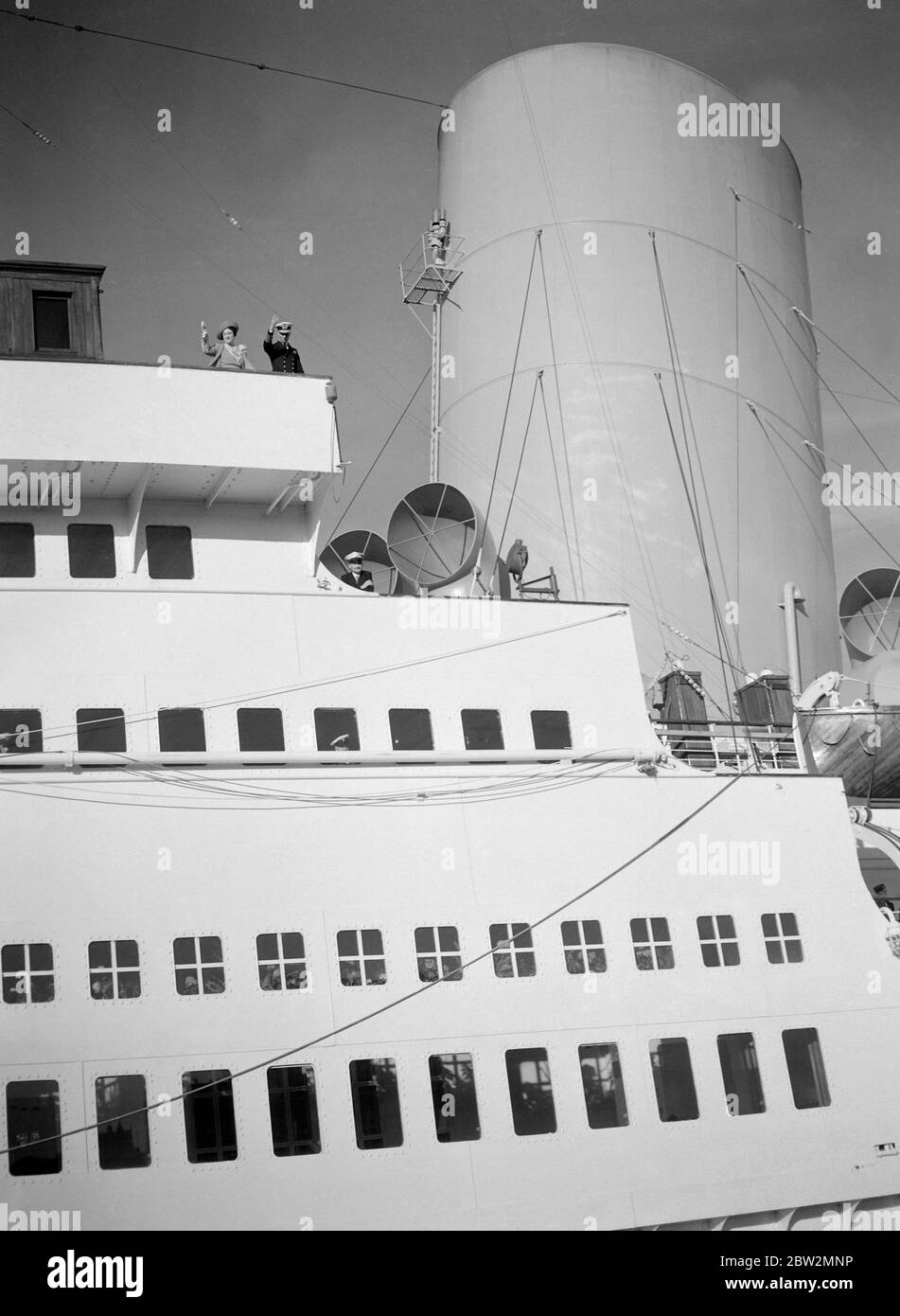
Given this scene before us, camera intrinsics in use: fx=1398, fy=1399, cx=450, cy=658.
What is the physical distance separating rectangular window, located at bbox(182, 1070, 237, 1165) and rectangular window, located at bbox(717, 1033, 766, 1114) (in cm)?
532

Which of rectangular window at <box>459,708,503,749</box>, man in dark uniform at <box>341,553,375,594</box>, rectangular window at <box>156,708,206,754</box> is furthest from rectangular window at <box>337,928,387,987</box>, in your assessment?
man in dark uniform at <box>341,553,375,594</box>

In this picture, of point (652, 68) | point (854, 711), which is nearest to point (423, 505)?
point (854, 711)

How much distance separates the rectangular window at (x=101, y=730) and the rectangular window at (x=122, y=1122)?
333 cm

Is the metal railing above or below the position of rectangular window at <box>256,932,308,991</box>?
above

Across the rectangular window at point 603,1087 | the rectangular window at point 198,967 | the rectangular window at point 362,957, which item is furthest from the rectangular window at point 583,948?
the rectangular window at point 198,967

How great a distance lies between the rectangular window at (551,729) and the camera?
53.0ft

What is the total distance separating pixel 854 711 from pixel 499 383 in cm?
998

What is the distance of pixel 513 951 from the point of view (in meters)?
14.6

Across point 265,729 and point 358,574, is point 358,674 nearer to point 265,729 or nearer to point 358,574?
point 265,729

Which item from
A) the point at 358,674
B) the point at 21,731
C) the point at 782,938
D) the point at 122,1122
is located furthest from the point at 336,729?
the point at 782,938

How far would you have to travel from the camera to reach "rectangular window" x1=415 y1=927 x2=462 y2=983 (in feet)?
46.5

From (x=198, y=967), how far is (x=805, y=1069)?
6.82 meters

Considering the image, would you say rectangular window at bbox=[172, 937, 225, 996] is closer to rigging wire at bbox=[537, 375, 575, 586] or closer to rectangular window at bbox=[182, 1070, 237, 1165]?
rectangular window at bbox=[182, 1070, 237, 1165]

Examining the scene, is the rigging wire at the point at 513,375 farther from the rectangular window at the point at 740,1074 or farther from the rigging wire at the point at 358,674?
the rectangular window at the point at 740,1074
